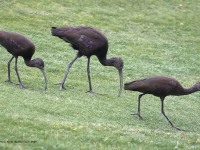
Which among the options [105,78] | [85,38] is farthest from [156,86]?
[105,78]

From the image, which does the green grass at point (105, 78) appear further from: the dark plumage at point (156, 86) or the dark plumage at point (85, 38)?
the dark plumage at point (85, 38)

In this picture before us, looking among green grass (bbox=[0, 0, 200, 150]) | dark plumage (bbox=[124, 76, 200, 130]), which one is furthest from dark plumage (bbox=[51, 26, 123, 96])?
dark plumage (bbox=[124, 76, 200, 130])

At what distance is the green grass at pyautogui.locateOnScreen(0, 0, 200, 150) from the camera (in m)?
10.8

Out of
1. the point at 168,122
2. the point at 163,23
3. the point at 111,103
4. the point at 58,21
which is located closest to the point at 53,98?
the point at 111,103

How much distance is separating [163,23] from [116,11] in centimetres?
259

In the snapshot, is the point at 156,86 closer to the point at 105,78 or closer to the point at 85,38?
the point at 85,38

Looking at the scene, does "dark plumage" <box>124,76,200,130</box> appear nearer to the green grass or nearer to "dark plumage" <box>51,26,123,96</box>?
the green grass

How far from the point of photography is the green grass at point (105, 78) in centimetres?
1075

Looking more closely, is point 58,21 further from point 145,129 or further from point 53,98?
point 145,129

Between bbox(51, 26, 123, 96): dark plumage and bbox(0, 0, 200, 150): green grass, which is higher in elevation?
bbox(51, 26, 123, 96): dark plumage

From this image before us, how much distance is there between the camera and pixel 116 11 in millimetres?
29781

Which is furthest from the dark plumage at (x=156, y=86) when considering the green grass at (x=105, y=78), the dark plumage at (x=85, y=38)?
the dark plumage at (x=85, y=38)

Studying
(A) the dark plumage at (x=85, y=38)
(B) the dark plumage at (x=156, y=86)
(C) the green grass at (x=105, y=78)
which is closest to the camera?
(C) the green grass at (x=105, y=78)

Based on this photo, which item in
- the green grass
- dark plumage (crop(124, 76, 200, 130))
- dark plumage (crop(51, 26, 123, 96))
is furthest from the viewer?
dark plumage (crop(51, 26, 123, 96))
